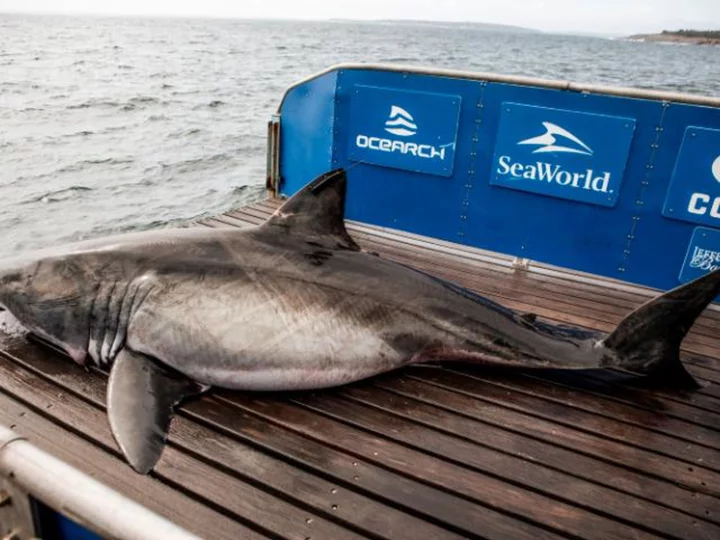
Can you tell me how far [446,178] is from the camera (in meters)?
6.77

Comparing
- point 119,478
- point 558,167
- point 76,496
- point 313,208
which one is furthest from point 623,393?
point 76,496

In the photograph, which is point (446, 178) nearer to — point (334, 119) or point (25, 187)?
point (334, 119)

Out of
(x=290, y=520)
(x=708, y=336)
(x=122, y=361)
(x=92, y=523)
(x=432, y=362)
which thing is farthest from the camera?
(x=708, y=336)

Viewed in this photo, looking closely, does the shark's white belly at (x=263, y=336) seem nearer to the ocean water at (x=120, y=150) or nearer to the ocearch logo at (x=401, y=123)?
the ocearch logo at (x=401, y=123)

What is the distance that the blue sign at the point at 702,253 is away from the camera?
5.64 meters

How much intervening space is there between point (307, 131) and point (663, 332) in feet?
17.1

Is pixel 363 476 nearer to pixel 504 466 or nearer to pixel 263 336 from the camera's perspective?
pixel 504 466

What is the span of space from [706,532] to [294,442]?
2.08 meters

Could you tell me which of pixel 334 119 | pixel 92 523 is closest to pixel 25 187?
pixel 334 119

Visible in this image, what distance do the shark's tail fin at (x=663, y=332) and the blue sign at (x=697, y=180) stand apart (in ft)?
7.08

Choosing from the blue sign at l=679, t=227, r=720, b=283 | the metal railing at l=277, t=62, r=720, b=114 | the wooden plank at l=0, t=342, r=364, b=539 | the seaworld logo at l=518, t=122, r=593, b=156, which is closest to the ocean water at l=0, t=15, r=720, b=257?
the metal railing at l=277, t=62, r=720, b=114

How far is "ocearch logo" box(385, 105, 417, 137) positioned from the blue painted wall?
13 millimetres

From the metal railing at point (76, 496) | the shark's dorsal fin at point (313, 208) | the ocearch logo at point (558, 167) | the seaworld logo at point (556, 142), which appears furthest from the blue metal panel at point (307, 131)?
the metal railing at point (76, 496)

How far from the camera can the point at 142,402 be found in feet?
10.6
